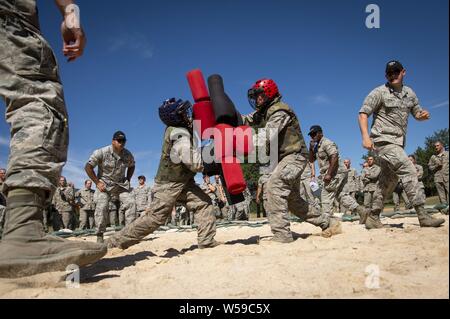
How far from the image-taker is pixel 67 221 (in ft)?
46.9

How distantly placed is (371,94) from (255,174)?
106 feet

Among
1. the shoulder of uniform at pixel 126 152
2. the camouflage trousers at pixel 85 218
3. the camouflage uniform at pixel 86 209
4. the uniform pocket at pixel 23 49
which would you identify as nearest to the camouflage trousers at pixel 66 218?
the camouflage uniform at pixel 86 209

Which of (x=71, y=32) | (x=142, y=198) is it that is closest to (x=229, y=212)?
(x=142, y=198)

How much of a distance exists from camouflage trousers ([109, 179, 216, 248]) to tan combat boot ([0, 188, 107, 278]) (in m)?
2.25

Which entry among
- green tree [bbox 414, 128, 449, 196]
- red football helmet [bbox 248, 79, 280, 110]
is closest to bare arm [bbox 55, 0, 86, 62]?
red football helmet [bbox 248, 79, 280, 110]

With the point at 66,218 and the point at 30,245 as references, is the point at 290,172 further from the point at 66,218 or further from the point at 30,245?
the point at 66,218

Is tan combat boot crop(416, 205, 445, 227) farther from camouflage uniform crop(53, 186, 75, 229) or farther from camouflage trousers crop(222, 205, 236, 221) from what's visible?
camouflage uniform crop(53, 186, 75, 229)

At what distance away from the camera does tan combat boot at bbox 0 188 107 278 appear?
2.14 metres

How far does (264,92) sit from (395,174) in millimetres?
2356

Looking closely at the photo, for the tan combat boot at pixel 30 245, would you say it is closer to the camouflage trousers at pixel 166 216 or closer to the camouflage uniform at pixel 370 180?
the camouflage trousers at pixel 166 216

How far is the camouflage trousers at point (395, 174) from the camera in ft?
15.1

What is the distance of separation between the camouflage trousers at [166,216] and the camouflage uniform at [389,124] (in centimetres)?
267
